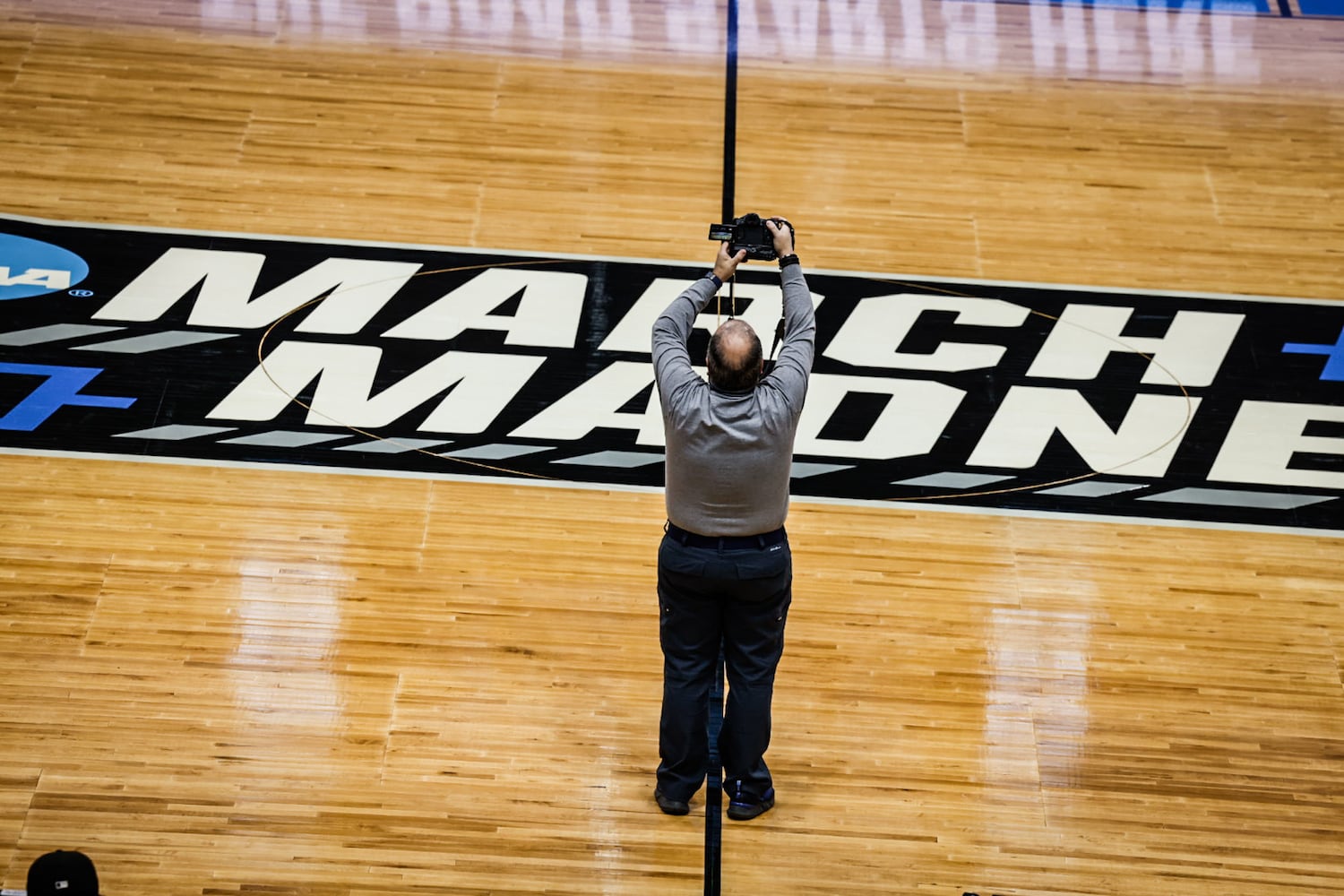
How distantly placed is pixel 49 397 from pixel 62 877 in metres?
2.48

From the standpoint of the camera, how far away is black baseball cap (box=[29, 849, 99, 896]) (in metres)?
2.74

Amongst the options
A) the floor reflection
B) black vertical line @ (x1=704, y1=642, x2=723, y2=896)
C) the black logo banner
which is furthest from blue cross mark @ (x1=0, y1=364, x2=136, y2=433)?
black vertical line @ (x1=704, y1=642, x2=723, y2=896)

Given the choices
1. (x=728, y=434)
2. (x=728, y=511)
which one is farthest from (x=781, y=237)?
(x=728, y=511)

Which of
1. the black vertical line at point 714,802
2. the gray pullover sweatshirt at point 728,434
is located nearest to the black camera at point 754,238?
the gray pullover sweatshirt at point 728,434

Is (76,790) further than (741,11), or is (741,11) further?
(741,11)

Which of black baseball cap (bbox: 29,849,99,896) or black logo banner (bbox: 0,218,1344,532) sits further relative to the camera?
black logo banner (bbox: 0,218,1344,532)

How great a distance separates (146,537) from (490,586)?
1058 mm

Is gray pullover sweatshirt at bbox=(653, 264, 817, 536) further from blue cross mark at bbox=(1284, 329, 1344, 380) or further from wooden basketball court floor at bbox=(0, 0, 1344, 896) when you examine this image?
blue cross mark at bbox=(1284, 329, 1344, 380)

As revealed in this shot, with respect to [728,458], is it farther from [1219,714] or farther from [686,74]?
[686,74]

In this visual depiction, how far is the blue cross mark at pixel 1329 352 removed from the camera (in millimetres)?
5125

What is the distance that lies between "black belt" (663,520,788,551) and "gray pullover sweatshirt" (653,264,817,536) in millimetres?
18

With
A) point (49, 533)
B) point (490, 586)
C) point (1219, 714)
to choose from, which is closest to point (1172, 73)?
point (1219, 714)

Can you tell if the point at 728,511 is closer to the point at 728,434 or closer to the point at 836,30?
the point at 728,434

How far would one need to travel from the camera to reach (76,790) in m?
3.72
